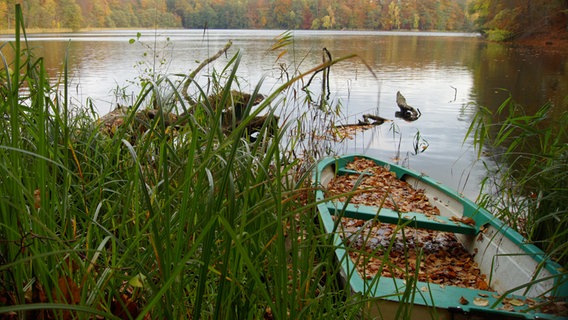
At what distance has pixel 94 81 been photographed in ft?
33.6

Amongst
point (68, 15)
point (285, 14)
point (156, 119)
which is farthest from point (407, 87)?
point (156, 119)

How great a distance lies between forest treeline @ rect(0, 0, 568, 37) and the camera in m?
6.49

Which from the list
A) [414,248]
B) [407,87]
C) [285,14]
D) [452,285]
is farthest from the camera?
[285,14]

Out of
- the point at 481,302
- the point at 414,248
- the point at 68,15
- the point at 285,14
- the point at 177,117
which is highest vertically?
the point at 285,14

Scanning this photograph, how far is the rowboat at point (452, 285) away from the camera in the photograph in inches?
53.6

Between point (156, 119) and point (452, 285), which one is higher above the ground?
point (156, 119)

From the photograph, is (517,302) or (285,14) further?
(285,14)

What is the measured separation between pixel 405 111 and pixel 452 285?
763 cm

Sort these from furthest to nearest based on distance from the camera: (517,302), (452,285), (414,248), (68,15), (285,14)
Result: (285,14) < (68,15) < (414,248) < (452,285) < (517,302)

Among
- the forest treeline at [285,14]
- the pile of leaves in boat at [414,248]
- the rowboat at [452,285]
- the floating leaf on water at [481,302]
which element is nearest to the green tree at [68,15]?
the forest treeline at [285,14]

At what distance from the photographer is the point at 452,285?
7.89 feet

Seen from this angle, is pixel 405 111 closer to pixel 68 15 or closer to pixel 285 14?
pixel 68 15

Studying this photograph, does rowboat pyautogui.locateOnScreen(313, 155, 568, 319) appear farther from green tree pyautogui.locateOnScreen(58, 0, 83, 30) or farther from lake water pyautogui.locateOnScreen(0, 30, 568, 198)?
green tree pyautogui.locateOnScreen(58, 0, 83, 30)

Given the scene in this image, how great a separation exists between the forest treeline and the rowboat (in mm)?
1382
